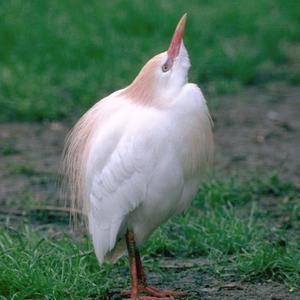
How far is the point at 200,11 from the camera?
12.6 meters

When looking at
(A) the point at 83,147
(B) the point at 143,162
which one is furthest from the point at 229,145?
(B) the point at 143,162

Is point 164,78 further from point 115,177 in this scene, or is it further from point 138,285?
point 138,285

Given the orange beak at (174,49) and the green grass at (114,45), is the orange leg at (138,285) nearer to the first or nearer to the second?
the orange beak at (174,49)

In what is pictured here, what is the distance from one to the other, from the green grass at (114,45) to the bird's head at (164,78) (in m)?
4.29

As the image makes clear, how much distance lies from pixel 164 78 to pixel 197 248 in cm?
137

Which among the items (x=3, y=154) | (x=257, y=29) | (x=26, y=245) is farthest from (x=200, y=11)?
(x=26, y=245)

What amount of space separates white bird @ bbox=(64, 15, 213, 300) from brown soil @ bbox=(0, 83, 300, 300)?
809 millimetres

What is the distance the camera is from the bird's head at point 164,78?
540cm

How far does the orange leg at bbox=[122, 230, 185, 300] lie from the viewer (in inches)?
219

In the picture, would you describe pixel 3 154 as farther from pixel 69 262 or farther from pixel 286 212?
pixel 69 262

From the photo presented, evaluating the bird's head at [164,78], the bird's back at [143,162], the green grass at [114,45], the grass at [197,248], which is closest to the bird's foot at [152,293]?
the grass at [197,248]

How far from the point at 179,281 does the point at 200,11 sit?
693cm

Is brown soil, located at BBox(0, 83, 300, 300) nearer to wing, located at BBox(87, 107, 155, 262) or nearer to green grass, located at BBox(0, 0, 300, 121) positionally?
green grass, located at BBox(0, 0, 300, 121)

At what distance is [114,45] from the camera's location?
11258 millimetres
